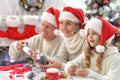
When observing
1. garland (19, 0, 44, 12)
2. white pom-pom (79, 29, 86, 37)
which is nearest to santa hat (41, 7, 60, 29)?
white pom-pom (79, 29, 86, 37)

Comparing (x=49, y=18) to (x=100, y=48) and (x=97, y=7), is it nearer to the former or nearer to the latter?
(x=100, y=48)

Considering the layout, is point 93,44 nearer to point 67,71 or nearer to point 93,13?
point 67,71

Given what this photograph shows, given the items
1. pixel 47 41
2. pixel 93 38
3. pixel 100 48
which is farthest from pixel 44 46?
pixel 100 48

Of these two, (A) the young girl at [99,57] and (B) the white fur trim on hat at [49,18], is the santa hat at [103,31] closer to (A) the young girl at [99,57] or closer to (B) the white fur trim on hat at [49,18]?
(A) the young girl at [99,57]

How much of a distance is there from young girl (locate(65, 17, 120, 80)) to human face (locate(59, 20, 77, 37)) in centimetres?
31

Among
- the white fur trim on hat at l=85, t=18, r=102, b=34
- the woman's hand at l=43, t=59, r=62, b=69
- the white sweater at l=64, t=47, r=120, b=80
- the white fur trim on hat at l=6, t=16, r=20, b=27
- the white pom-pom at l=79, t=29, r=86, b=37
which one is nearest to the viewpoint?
the white sweater at l=64, t=47, r=120, b=80

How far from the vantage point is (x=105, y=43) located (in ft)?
5.64

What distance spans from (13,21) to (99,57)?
1571 mm

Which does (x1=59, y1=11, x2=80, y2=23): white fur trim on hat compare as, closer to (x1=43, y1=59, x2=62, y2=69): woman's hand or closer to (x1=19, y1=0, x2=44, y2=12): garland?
(x1=43, y1=59, x2=62, y2=69): woman's hand

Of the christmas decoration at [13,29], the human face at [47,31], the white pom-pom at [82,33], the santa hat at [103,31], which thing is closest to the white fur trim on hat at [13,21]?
the christmas decoration at [13,29]

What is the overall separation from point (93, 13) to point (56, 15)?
3.26ft

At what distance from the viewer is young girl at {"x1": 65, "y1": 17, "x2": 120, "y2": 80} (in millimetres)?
1624

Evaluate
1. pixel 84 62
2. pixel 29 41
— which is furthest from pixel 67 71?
pixel 29 41

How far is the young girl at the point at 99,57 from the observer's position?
162 cm
